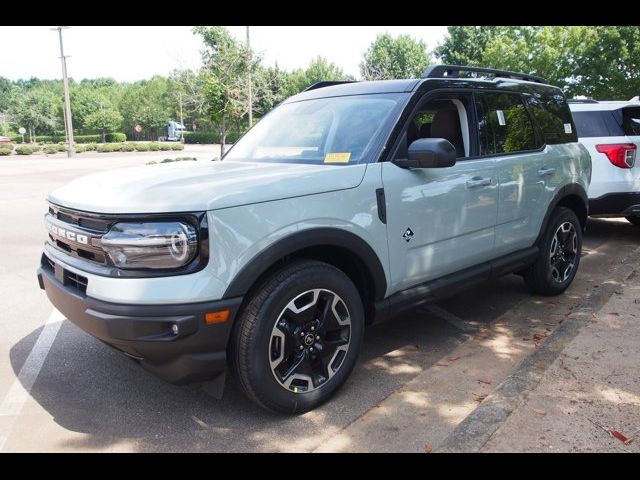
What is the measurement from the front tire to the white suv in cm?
518

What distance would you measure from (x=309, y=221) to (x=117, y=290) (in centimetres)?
102

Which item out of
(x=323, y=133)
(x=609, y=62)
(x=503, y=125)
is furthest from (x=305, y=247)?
(x=609, y=62)

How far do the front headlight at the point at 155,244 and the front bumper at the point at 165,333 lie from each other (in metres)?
0.21

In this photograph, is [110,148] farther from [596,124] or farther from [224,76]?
[596,124]

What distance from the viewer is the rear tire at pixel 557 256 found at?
4.81 m

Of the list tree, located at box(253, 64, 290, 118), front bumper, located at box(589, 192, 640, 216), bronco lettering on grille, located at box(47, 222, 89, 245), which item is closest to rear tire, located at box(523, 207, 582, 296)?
front bumper, located at box(589, 192, 640, 216)

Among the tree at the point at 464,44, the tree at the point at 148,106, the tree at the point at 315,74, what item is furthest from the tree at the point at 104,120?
the tree at the point at 464,44

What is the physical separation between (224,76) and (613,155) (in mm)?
18288

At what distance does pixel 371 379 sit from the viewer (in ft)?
11.5

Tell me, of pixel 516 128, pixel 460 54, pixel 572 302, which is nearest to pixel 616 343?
pixel 572 302

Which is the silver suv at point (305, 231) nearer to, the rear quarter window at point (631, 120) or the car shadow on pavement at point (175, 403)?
the car shadow on pavement at point (175, 403)

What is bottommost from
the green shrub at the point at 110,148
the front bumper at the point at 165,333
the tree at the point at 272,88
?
the front bumper at the point at 165,333

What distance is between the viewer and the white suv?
6812 millimetres

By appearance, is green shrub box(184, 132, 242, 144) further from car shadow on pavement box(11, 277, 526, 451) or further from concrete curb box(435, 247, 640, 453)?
concrete curb box(435, 247, 640, 453)
